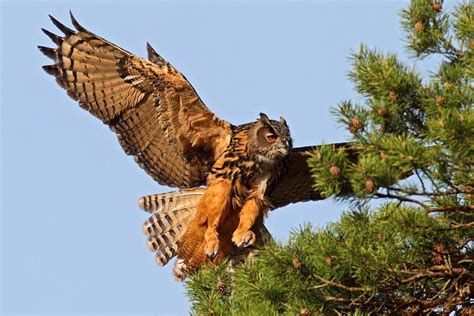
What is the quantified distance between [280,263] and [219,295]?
0.65 metres

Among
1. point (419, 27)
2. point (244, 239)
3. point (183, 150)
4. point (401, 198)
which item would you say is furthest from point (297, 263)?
point (183, 150)

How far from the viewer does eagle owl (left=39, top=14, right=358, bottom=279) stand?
7457 millimetres

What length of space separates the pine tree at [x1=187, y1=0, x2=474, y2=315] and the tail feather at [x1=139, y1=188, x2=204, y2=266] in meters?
2.53

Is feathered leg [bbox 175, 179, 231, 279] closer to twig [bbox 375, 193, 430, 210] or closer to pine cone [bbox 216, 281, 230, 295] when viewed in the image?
pine cone [bbox 216, 281, 230, 295]

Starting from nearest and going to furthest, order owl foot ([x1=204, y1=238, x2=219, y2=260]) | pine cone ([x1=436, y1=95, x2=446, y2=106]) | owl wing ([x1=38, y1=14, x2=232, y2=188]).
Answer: pine cone ([x1=436, y1=95, x2=446, y2=106])
owl foot ([x1=204, y1=238, x2=219, y2=260])
owl wing ([x1=38, y1=14, x2=232, y2=188])

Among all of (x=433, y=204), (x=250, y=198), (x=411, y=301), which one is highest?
(x=250, y=198)

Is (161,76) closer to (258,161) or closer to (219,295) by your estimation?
(258,161)

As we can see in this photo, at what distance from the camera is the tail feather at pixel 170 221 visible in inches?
313

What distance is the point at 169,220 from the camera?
8.01m

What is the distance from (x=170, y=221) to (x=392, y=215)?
3466 millimetres

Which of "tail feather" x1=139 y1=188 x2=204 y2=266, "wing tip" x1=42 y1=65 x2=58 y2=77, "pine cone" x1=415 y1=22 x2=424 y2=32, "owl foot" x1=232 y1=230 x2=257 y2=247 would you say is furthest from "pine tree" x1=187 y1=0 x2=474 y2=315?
"wing tip" x1=42 y1=65 x2=58 y2=77

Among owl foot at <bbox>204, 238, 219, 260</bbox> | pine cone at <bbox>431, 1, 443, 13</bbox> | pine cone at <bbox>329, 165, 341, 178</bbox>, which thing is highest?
owl foot at <bbox>204, 238, 219, 260</bbox>

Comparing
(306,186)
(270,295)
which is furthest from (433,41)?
(306,186)

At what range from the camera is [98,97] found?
7.87 m
